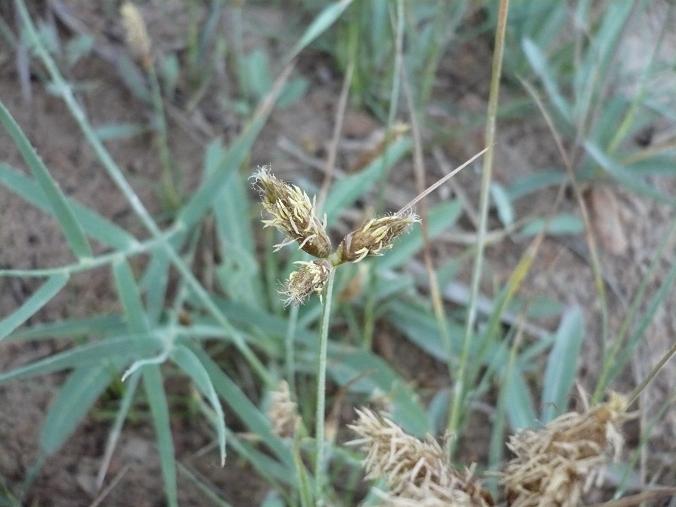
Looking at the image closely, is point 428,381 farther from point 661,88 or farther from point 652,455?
point 661,88

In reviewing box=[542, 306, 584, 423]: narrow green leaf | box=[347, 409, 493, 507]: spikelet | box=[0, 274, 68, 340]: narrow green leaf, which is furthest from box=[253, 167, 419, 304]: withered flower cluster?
box=[542, 306, 584, 423]: narrow green leaf

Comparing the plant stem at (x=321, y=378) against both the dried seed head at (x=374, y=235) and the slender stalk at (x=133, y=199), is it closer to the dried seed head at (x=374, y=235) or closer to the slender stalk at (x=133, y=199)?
the dried seed head at (x=374, y=235)

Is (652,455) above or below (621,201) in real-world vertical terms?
below

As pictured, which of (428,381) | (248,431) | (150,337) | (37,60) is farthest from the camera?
(37,60)

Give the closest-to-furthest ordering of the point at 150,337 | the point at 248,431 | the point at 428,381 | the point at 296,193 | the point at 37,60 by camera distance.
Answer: the point at 296,193 < the point at 150,337 < the point at 248,431 < the point at 428,381 < the point at 37,60

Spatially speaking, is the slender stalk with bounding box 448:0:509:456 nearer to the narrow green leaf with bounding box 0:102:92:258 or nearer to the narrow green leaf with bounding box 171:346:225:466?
the narrow green leaf with bounding box 171:346:225:466

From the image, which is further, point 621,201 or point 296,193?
point 621,201

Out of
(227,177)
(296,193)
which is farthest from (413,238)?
(296,193)

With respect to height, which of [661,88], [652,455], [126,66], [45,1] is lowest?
[652,455]
